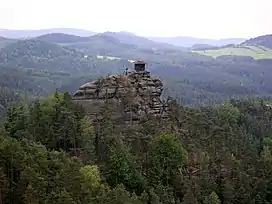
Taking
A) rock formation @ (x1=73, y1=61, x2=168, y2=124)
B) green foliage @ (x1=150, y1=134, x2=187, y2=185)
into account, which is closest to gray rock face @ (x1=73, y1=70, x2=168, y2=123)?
rock formation @ (x1=73, y1=61, x2=168, y2=124)

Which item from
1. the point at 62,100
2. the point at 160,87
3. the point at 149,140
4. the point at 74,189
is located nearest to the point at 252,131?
the point at 160,87

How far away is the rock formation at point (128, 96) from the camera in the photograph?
70.4 m

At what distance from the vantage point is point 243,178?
2554 inches

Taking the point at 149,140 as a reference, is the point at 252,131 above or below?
below

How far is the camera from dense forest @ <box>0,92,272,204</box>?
44.5m

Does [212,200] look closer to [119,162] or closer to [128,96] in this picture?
[119,162]

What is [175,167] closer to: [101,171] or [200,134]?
[101,171]

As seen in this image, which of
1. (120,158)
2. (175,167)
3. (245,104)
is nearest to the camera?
(120,158)

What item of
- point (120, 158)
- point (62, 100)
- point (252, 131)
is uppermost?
point (62, 100)

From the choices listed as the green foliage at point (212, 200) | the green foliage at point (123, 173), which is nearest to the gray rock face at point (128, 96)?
the green foliage at point (123, 173)

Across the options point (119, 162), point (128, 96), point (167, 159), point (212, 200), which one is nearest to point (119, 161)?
point (119, 162)

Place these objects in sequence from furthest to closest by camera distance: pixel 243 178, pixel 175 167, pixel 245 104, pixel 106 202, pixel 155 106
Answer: pixel 245 104 → pixel 155 106 → pixel 243 178 → pixel 175 167 → pixel 106 202

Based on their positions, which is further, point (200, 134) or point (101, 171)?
point (200, 134)

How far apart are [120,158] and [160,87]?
24.4 m
